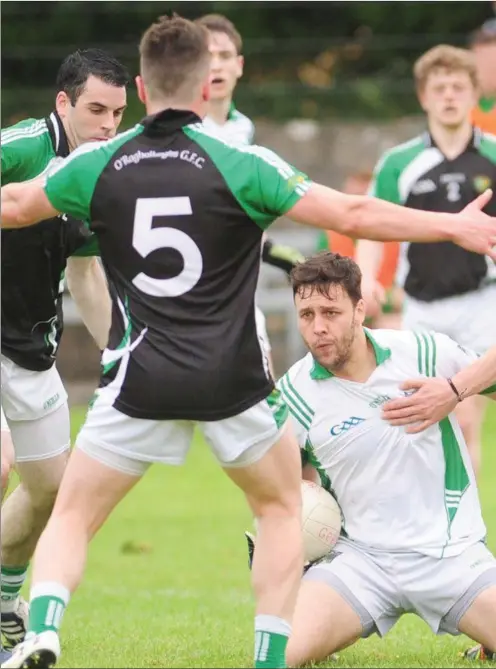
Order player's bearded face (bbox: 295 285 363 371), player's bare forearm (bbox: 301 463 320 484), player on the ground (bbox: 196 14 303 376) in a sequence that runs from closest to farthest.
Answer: player's bearded face (bbox: 295 285 363 371)
player's bare forearm (bbox: 301 463 320 484)
player on the ground (bbox: 196 14 303 376)

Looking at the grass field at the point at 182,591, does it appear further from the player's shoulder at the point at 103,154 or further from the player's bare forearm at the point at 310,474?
the player's shoulder at the point at 103,154

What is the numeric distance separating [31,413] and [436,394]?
184cm

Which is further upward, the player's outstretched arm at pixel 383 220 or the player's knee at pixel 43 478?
the player's outstretched arm at pixel 383 220

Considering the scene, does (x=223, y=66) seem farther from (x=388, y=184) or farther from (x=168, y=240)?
(x=168, y=240)

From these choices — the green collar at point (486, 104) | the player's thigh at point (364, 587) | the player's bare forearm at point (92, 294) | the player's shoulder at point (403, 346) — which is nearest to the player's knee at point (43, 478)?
the player's bare forearm at point (92, 294)

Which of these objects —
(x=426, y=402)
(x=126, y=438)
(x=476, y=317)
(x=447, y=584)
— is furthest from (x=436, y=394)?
(x=476, y=317)

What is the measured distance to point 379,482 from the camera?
21.4 ft

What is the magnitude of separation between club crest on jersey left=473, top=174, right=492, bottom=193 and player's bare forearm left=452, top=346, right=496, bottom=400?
12.8ft

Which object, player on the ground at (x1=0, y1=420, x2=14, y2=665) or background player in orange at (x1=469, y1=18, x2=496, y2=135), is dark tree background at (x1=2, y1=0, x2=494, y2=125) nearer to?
background player in orange at (x1=469, y1=18, x2=496, y2=135)

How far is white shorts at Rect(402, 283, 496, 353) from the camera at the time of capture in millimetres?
9984

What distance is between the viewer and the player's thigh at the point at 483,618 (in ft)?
20.4

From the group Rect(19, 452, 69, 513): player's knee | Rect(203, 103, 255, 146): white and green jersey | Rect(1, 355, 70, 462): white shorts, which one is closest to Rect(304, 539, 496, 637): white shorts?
Rect(19, 452, 69, 513): player's knee

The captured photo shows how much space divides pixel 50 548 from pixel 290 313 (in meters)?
13.6

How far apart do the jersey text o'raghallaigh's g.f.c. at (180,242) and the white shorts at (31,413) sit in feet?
5.20
